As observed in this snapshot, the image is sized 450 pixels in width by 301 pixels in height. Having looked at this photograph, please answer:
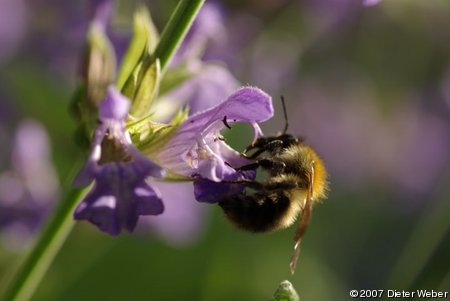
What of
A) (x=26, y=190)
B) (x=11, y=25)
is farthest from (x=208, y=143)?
(x=11, y=25)

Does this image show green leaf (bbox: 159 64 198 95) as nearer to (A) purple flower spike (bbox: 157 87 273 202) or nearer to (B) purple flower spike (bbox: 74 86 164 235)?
(A) purple flower spike (bbox: 157 87 273 202)

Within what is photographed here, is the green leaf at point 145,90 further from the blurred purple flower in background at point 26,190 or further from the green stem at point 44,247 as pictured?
the blurred purple flower in background at point 26,190

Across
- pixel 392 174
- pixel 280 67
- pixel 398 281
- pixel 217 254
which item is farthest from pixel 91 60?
pixel 392 174

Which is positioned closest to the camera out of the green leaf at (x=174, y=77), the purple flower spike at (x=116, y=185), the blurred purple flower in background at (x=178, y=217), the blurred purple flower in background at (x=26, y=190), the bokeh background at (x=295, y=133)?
the purple flower spike at (x=116, y=185)

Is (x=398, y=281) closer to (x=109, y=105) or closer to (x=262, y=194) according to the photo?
(x=262, y=194)

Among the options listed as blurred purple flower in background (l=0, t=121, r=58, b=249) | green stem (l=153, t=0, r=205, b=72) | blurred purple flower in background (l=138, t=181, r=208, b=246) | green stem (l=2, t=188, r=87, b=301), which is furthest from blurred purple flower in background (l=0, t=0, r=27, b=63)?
green stem (l=153, t=0, r=205, b=72)

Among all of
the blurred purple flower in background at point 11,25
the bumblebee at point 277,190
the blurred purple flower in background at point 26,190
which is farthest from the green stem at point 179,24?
the blurred purple flower in background at point 11,25
